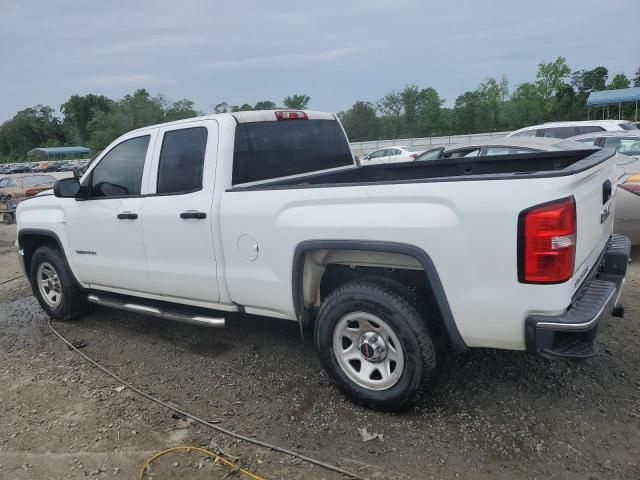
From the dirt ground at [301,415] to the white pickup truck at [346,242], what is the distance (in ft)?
1.03

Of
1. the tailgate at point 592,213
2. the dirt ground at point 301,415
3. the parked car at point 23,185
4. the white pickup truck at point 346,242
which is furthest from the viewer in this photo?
the parked car at point 23,185

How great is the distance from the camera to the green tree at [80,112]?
10088cm

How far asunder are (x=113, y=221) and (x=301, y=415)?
95.7 inches

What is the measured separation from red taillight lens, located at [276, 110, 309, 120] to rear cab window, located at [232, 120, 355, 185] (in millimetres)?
33

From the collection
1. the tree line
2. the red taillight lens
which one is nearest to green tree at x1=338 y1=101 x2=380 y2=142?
the tree line

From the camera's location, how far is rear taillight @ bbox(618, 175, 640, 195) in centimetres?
628

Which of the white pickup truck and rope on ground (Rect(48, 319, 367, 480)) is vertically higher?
the white pickup truck

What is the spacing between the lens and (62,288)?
5.42 meters

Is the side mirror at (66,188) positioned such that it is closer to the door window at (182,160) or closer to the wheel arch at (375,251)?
the door window at (182,160)

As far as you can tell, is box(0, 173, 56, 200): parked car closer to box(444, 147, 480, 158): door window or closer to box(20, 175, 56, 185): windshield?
box(20, 175, 56, 185): windshield

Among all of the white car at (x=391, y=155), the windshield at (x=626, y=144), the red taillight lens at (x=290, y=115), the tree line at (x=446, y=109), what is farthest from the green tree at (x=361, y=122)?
the red taillight lens at (x=290, y=115)

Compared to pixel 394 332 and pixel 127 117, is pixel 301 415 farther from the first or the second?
pixel 127 117

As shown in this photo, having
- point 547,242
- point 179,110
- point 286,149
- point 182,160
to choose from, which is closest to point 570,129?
point 286,149

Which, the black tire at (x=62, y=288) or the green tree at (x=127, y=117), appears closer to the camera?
the black tire at (x=62, y=288)
